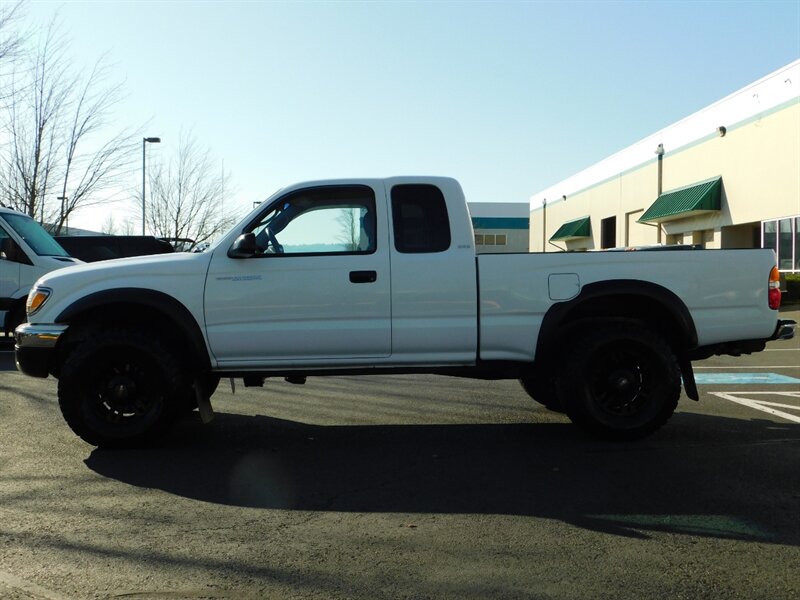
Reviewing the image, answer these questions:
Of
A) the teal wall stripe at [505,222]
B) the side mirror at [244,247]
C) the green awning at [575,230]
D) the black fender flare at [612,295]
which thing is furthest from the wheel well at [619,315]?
the teal wall stripe at [505,222]

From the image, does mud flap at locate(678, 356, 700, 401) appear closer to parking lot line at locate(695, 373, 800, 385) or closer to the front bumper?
parking lot line at locate(695, 373, 800, 385)

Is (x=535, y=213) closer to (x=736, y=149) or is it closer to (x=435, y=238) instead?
(x=736, y=149)

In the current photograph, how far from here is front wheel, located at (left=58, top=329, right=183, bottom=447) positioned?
6215 millimetres

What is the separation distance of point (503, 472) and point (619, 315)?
1995 mm

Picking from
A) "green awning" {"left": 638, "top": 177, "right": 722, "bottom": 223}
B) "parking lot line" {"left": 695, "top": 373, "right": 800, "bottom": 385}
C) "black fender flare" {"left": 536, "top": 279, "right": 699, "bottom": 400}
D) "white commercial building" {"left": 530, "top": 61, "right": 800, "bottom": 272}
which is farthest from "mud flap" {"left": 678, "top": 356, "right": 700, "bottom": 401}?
"green awning" {"left": 638, "top": 177, "right": 722, "bottom": 223}

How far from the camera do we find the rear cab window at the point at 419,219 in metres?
6.47

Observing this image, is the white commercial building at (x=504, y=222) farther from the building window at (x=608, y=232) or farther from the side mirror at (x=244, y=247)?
the side mirror at (x=244, y=247)

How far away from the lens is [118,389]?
20.7 ft

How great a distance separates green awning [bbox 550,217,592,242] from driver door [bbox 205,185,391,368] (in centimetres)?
3780

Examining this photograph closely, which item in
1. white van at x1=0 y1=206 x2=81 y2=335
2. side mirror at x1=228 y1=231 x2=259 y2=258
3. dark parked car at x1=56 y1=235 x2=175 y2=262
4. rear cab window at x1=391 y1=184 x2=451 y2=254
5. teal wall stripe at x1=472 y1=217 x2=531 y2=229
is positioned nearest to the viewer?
side mirror at x1=228 y1=231 x2=259 y2=258

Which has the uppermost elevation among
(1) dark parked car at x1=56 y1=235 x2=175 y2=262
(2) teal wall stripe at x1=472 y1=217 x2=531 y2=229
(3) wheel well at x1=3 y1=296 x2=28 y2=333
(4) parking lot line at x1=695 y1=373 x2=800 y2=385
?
(2) teal wall stripe at x1=472 y1=217 x2=531 y2=229

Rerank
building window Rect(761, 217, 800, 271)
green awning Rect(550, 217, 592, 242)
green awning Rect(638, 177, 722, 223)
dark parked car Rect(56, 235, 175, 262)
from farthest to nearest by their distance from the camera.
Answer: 1. green awning Rect(550, 217, 592, 242)
2. green awning Rect(638, 177, 722, 223)
3. building window Rect(761, 217, 800, 271)
4. dark parked car Rect(56, 235, 175, 262)

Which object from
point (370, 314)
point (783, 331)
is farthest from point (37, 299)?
point (783, 331)

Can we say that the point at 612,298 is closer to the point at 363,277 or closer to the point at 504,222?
the point at 363,277
